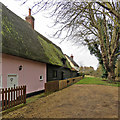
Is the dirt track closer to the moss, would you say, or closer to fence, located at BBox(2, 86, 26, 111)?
fence, located at BBox(2, 86, 26, 111)

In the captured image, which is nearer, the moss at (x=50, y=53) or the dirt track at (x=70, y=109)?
the dirt track at (x=70, y=109)

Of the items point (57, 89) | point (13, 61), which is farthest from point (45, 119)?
point (57, 89)

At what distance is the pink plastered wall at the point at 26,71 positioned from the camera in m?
7.05

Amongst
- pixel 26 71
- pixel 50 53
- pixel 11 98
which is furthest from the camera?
pixel 50 53

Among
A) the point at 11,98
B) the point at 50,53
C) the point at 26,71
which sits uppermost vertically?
the point at 50,53

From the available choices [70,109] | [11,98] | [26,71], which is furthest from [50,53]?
[70,109]

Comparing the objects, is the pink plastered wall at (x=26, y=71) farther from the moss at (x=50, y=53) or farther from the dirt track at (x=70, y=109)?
the dirt track at (x=70, y=109)

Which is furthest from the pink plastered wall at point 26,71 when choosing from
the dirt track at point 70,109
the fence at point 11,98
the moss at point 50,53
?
the dirt track at point 70,109

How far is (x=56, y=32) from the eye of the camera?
6895 millimetres

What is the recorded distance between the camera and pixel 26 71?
357 inches

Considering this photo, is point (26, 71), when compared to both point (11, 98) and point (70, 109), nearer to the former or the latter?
point (11, 98)

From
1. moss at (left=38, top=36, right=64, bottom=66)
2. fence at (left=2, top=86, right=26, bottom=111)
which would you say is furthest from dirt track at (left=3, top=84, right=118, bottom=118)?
moss at (left=38, top=36, right=64, bottom=66)

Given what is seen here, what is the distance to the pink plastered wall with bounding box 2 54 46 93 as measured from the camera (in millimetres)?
7051

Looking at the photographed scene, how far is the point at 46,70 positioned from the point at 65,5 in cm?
833
